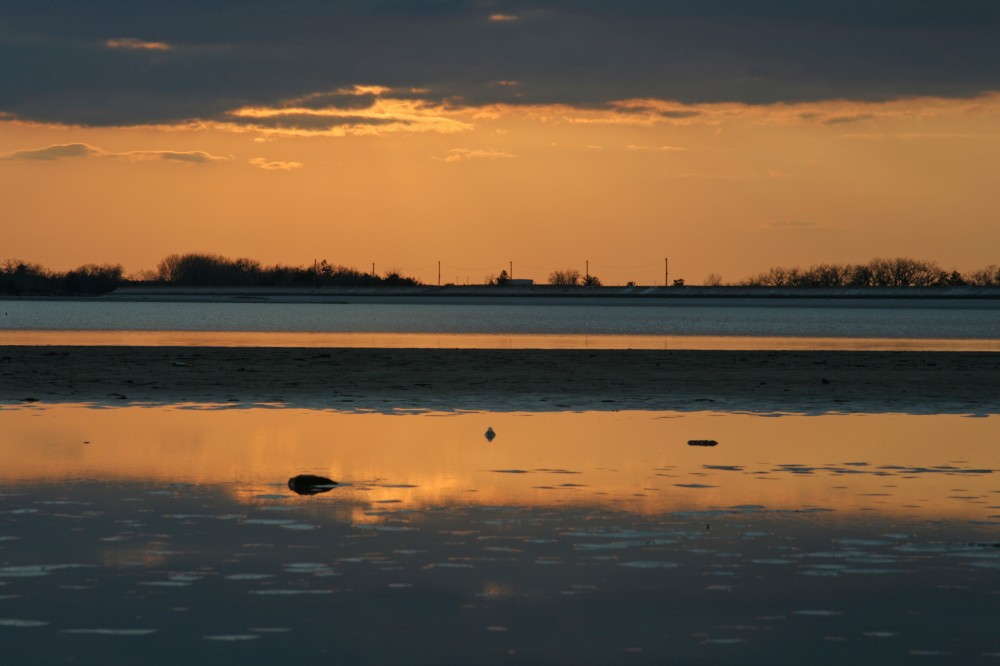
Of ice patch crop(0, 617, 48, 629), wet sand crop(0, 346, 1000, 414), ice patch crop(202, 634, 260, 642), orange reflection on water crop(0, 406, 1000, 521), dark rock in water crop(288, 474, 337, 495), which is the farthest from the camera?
wet sand crop(0, 346, 1000, 414)

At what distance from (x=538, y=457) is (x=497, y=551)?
303 inches

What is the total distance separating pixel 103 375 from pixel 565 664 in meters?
31.3

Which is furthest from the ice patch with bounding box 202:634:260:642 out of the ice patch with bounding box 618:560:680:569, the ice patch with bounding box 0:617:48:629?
the ice patch with bounding box 618:560:680:569

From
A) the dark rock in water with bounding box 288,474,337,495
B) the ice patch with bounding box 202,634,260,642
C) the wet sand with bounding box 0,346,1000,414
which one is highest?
the ice patch with bounding box 202,634,260,642

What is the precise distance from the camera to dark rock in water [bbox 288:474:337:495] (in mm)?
16484

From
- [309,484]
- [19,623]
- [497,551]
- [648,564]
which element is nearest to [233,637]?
[19,623]

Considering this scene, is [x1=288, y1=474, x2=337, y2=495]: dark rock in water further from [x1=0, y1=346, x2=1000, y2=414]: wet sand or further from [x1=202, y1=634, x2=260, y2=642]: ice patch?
[x1=0, y1=346, x2=1000, y2=414]: wet sand

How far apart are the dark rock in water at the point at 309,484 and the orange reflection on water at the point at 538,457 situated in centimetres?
23

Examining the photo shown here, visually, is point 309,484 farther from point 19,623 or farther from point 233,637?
point 233,637

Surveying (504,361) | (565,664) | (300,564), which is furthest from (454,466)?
(504,361)

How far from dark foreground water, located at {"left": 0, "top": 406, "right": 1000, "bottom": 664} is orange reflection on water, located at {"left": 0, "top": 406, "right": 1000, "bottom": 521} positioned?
9cm

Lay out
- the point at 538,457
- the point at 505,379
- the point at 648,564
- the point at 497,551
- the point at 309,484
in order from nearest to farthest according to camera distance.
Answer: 1. the point at 648,564
2. the point at 497,551
3. the point at 309,484
4. the point at 538,457
5. the point at 505,379

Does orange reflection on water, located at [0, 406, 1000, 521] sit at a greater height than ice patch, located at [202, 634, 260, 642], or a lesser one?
lesser

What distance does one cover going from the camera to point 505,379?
124 ft
